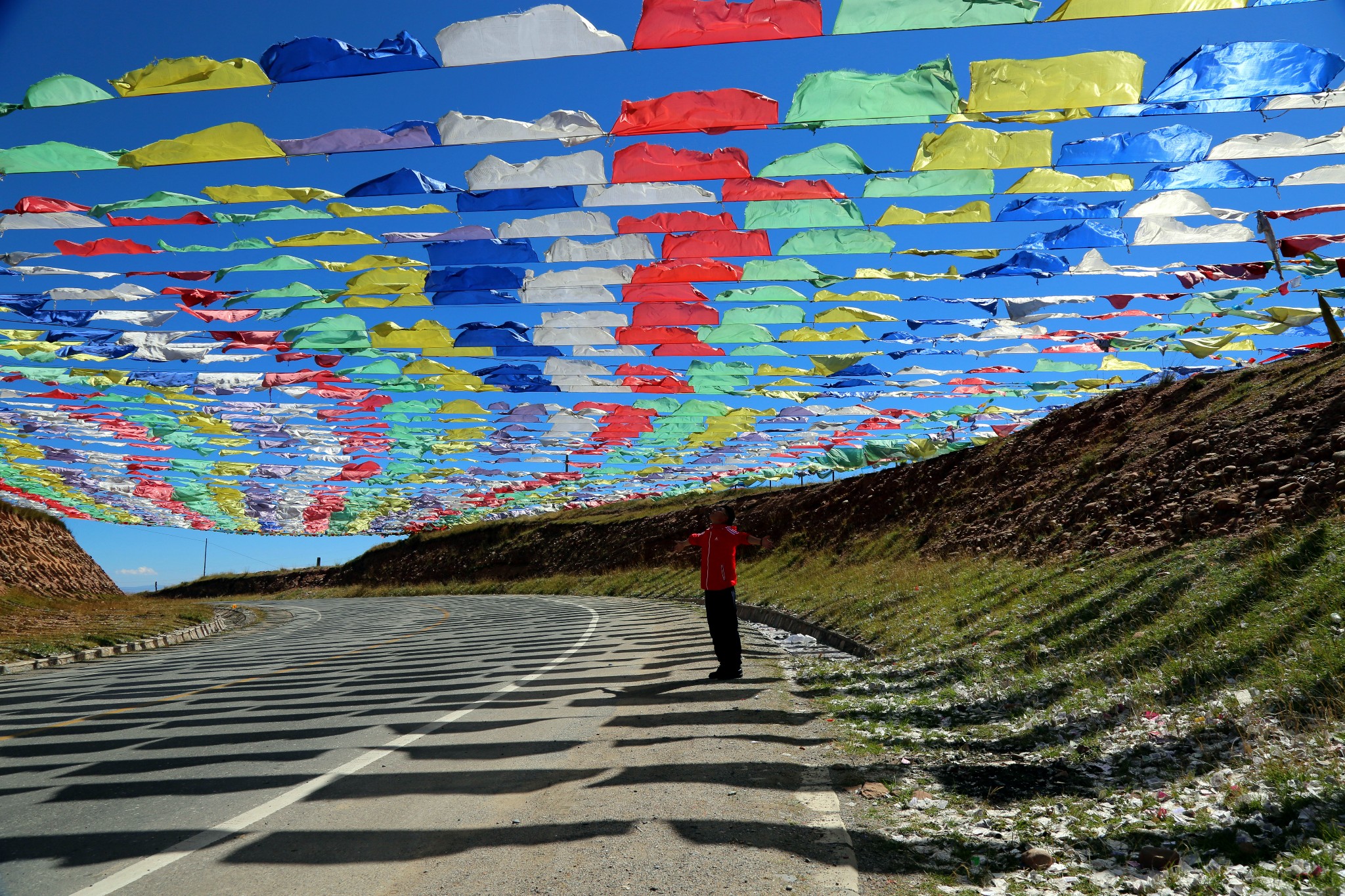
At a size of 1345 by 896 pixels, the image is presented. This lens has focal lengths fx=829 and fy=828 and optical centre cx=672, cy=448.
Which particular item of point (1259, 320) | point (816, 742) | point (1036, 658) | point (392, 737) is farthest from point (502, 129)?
point (1259, 320)

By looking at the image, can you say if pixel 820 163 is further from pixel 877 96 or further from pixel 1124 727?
pixel 1124 727

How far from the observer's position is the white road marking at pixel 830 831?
131 inches

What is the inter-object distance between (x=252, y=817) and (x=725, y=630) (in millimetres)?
5421

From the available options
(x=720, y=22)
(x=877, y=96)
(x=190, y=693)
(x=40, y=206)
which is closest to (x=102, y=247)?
(x=40, y=206)

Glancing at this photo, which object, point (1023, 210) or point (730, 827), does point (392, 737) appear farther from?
point (1023, 210)

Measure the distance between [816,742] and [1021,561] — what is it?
8.08m

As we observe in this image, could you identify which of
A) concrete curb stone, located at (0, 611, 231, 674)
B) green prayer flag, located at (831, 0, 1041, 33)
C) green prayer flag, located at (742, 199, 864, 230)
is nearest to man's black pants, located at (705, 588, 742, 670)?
green prayer flag, located at (742, 199, 864, 230)

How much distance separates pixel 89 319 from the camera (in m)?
12.9

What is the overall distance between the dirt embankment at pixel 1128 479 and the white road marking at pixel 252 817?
814cm

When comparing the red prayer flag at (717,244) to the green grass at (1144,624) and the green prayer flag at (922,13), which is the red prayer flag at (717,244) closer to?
the green prayer flag at (922,13)

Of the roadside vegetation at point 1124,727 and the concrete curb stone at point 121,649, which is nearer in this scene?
the roadside vegetation at point 1124,727

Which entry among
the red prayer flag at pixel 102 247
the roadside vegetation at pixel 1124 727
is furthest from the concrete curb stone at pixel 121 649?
the roadside vegetation at pixel 1124 727

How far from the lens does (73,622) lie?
21562 mm

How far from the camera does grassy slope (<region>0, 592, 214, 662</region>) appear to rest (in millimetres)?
15758
